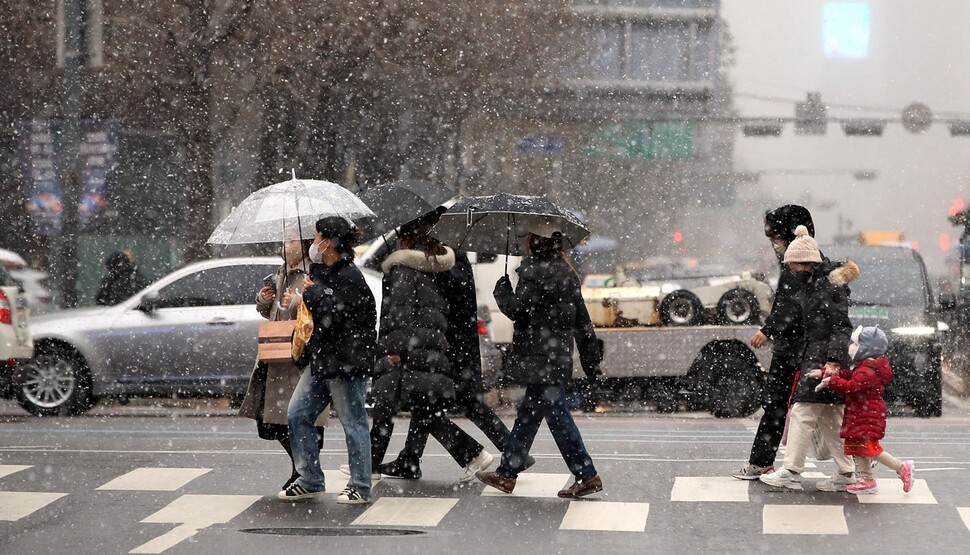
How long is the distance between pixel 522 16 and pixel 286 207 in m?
20.8

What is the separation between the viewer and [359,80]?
27672 millimetres

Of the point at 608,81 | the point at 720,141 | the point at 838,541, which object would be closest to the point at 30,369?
the point at 838,541

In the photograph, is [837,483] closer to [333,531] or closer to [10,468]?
[333,531]

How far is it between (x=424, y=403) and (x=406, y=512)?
3.00 ft

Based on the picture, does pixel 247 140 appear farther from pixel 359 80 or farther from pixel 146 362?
pixel 146 362

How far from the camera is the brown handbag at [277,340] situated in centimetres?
903

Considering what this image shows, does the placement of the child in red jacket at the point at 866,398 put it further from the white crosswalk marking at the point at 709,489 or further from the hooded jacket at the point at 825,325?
the white crosswalk marking at the point at 709,489

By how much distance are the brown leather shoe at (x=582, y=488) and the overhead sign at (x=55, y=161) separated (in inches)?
678

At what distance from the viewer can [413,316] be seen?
31.4ft

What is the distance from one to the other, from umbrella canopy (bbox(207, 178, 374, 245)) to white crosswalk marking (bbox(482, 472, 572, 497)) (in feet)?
6.22

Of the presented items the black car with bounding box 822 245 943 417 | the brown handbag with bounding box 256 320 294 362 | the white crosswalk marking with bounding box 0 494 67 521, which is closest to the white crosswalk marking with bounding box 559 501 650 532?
the brown handbag with bounding box 256 320 294 362

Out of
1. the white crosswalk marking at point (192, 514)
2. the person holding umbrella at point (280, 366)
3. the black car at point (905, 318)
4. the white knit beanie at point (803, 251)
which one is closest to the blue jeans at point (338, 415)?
the person holding umbrella at point (280, 366)

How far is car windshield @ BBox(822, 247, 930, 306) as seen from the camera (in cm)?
1647

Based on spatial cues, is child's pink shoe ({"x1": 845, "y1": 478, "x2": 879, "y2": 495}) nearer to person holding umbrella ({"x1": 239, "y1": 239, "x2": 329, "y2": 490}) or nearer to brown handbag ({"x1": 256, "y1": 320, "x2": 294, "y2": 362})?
person holding umbrella ({"x1": 239, "y1": 239, "x2": 329, "y2": 490})
